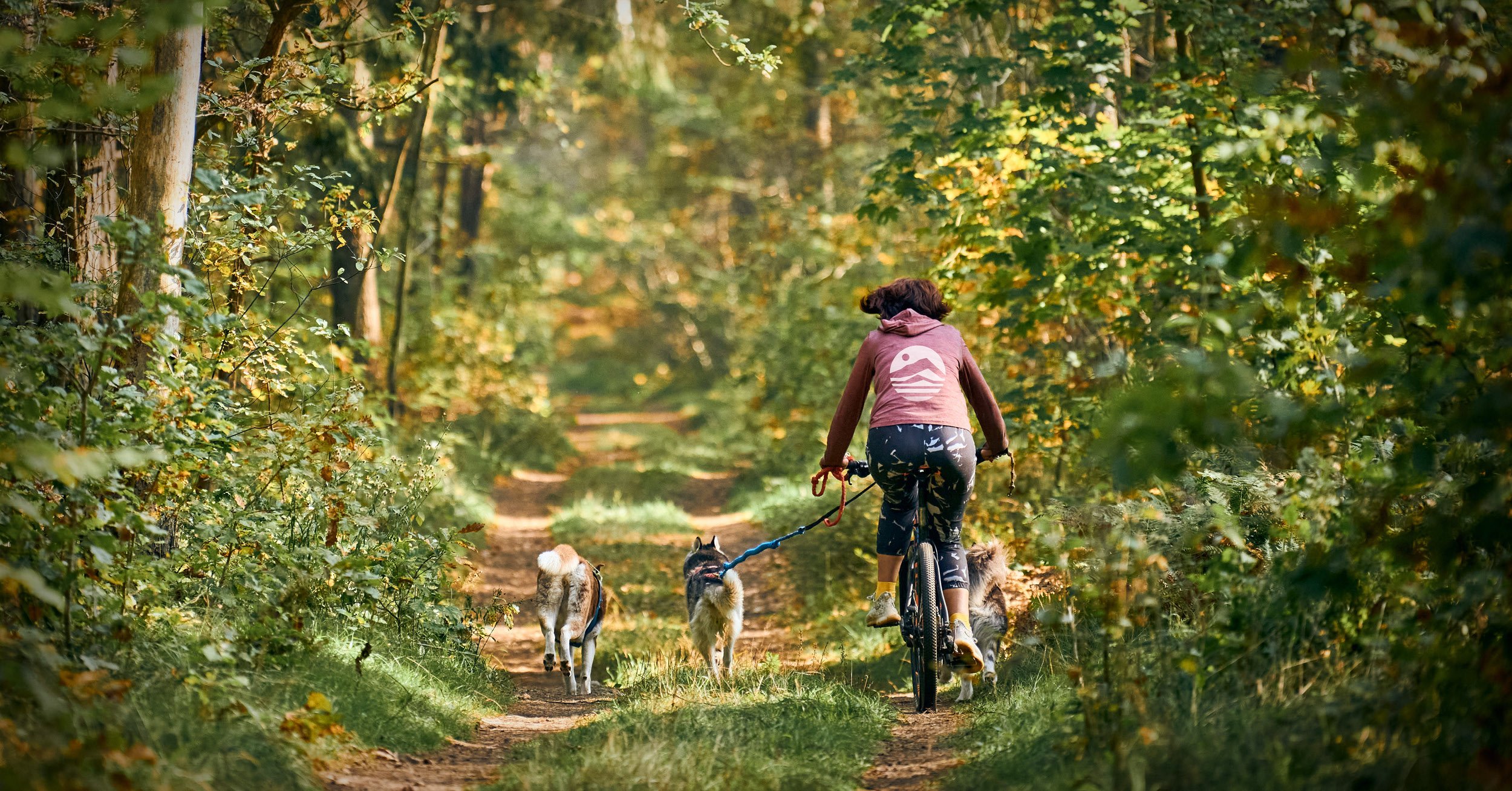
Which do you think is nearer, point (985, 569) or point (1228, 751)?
point (1228, 751)

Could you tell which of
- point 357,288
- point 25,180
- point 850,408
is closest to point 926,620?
point 850,408

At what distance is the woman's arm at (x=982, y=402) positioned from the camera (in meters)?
5.57

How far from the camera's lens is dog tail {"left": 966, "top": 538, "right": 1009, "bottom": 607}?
6.39 m

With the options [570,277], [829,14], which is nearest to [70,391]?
[829,14]

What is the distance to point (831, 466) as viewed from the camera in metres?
5.69

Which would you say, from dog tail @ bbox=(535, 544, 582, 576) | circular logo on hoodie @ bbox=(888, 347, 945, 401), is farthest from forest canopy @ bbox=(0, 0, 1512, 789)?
circular logo on hoodie @ bbox=(888, 347, 945, 401)

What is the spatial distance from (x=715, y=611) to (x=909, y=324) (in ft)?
8.14

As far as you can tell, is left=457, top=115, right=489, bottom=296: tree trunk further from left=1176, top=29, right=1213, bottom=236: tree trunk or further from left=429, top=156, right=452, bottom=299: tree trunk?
left=1176, top=29, right=1213, bottom=236: tree trunk

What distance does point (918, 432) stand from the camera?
5.23 metres

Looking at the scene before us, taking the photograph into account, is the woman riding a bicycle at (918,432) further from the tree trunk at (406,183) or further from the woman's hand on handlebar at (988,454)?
the tree trunk at (406,183)

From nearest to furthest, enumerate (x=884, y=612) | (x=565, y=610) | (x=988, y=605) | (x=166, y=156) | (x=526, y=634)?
(x=884, y=612) < (x=166, y=156) < (x=988, y=605) < (x=565, y=610) < (x=526, y=634)

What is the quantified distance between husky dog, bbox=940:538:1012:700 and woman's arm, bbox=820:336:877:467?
1.13m

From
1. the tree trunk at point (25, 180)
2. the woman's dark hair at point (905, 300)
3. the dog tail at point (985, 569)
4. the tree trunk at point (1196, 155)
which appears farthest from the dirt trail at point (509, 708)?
the tree trunk at point (1196, 155)

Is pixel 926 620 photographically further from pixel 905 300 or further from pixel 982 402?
pixel 905 300
